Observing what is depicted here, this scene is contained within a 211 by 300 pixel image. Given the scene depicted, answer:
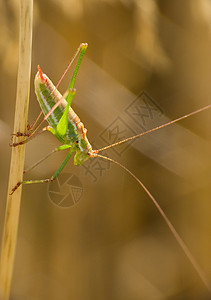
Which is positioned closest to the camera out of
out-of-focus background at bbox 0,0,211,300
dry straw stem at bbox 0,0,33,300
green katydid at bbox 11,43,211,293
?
dry straw stem at bbox 0,0,33,300

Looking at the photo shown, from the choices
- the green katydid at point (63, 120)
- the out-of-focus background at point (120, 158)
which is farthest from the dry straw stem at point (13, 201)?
the out-of-focus background at point (120, 158)

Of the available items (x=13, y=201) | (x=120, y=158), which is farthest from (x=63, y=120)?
(x=120, y=158)

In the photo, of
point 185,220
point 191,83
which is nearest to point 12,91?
point 191,83

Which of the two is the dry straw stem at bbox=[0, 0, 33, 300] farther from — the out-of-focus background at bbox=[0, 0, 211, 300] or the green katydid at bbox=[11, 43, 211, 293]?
the out-of-focus background at bbox=[0, 0, 211, 300]

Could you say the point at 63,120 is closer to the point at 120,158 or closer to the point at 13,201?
the point at 13,201

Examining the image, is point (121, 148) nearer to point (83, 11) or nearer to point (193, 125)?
point (193, 125)

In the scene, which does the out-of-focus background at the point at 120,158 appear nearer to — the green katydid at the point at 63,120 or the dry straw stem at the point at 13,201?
the green katydid at the point at 63,120

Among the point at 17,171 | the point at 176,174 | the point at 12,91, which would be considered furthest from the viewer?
the point at 176,174

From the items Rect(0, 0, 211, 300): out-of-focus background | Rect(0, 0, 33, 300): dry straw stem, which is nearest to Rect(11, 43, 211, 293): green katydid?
Rect(0, 0, 33, 300): dry straw stem
